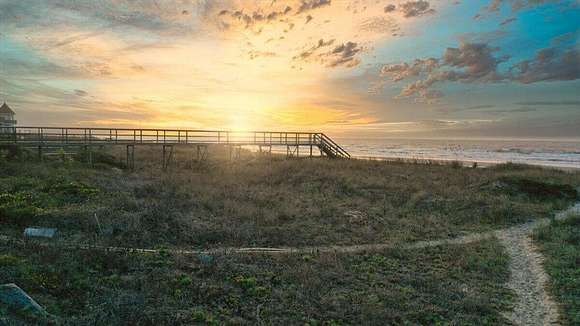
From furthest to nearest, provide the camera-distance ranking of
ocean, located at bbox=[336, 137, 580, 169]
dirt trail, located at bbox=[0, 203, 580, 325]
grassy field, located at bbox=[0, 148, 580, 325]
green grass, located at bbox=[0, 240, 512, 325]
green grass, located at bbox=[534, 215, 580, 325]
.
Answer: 1. ocean, located at bbox=[336, 137, 580, 169]
2. green grass, located at bbox=[534, 215, 580, 325]
3. dirt trail, located at bbox=[0, 203, 580, 325]
4. grassy field, located at bbox=[0, 148, 580, 325]
5. green grass, located at bbox=[0, 240, 512, 325]

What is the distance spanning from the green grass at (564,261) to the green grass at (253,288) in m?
1.14

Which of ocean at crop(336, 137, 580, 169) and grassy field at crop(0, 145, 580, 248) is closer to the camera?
grassy field at crop(0, 145, 580, 248)

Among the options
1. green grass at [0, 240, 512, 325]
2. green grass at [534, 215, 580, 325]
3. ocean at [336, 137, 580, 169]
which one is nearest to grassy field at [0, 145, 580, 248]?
green grass at [534, 215, 580, 325]

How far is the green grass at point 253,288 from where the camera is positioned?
6734mm

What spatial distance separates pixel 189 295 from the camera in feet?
25.0

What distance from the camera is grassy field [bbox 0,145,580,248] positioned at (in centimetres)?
1191

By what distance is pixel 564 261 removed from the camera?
10.6 meters

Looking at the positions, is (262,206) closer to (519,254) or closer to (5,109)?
(519,254)

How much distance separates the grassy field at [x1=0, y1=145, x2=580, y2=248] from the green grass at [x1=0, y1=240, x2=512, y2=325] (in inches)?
84.0

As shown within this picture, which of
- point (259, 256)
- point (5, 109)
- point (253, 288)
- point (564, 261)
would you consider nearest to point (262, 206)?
point (259, 256)

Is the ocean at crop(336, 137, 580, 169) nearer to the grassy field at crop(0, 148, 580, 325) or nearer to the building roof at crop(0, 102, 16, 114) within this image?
the grassy field at crop(0, 148, 580, 325)

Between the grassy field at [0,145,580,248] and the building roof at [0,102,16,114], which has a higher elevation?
the building roof at [0,102,16,114]

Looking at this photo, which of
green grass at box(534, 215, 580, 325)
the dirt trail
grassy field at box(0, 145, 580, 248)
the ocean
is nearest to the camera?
the dirt trail

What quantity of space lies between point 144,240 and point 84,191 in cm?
622
